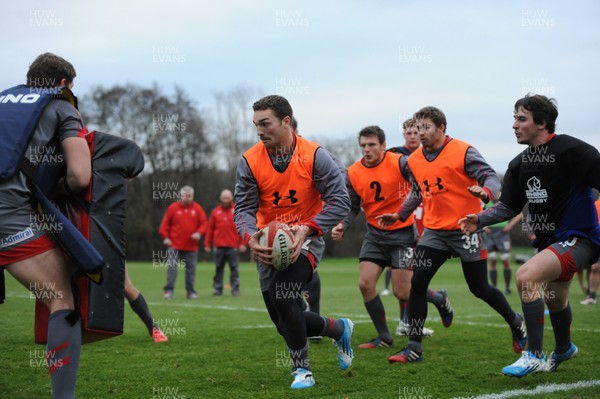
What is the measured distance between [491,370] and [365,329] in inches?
129

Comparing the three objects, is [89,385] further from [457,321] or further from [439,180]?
[457,321]

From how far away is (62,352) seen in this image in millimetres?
4383

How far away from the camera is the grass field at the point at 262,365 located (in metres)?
5.71

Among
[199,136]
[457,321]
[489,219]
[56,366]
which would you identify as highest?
[199,136]

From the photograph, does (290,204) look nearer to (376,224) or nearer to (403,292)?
(376,224)

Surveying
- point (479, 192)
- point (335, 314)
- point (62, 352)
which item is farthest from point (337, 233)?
point (335, 314)

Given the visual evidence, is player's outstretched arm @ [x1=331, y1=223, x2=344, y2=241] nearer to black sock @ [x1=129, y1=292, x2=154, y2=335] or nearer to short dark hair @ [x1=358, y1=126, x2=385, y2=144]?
short dark hair @ [x1=358, y1=126, x2=385, y2=144]

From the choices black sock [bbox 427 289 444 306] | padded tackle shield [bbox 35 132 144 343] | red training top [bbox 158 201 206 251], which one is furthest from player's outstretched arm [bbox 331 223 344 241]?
red training top [bbox 158 201 206 251]

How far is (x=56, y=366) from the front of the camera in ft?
14.4

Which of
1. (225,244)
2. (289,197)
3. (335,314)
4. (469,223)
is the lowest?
(335,314)

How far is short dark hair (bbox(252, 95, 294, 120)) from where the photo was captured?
5.96 meters

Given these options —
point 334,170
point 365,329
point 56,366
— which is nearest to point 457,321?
point 365,329

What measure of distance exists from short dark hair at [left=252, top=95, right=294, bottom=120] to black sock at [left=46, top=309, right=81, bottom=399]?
2458 mm

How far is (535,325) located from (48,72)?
438 cm
